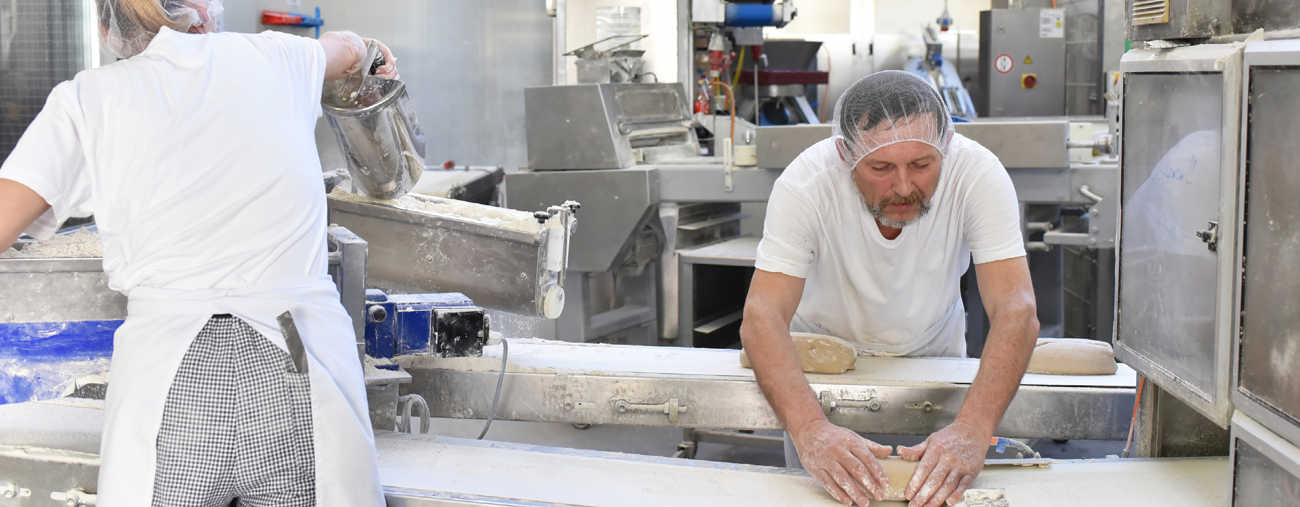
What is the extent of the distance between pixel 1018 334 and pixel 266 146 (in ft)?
3.48

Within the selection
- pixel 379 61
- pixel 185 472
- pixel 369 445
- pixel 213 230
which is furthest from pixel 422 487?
pixel 379 61

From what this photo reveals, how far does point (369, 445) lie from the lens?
3.75ft

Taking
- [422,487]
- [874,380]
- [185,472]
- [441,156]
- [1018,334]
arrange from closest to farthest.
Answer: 1. [185,472]
2. [422,487]
3. [1018,334]
4. [874,380]
5. [441,156]

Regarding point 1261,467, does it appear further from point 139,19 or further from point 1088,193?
point 1088,193

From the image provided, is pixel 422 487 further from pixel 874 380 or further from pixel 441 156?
pixel 441 156

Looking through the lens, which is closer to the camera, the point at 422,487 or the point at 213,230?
the point at 213,230

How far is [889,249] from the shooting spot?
64.8 inches

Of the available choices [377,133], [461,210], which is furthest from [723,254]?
[377,133]

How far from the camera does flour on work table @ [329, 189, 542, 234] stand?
183 centimetres

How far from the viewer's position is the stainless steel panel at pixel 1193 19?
1088 mm

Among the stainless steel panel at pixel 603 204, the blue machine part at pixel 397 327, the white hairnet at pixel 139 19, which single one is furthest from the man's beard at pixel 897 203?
the stainless steel panel at pixel 603 204

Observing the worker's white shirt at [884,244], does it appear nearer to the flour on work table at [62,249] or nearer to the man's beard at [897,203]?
the man's beard at [897,203]

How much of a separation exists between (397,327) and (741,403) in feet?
1.87

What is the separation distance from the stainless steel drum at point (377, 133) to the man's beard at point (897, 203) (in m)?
0.77
